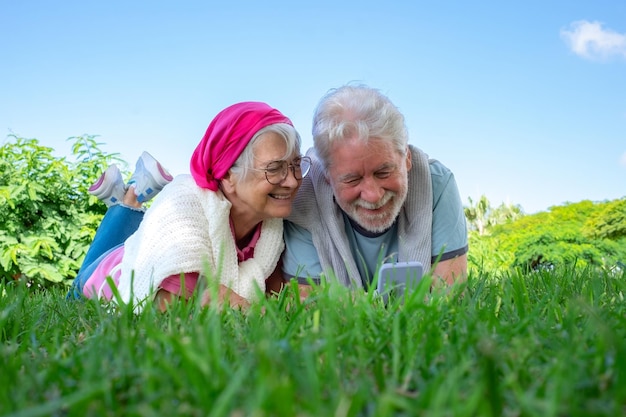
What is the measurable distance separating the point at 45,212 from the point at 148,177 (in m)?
3.54

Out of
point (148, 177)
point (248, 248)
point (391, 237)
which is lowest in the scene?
point (248, 248)

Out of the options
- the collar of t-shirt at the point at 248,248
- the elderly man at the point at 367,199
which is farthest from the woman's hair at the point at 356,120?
the collar of t-shirt at the point at 248,248

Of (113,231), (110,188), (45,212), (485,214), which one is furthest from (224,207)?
(485,214)

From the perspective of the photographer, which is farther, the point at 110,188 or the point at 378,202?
the point at 110,188

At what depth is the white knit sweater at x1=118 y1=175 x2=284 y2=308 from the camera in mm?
3254

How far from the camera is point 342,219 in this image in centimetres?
383

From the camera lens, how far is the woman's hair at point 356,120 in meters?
3.37

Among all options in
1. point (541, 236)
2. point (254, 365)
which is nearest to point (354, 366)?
point (254, 365)

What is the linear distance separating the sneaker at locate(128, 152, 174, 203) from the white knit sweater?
1.20 m

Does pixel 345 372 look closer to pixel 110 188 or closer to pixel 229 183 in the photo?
pixel 229 183

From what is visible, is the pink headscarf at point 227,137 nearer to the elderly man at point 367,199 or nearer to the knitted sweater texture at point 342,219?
the elderly man at point 367,199

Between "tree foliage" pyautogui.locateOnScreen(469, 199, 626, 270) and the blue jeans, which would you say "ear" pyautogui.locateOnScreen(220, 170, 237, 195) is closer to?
the blue jeans

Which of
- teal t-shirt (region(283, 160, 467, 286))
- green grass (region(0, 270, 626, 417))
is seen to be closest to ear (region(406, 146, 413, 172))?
teal t-shirt (region(283, 160, 467, 286))

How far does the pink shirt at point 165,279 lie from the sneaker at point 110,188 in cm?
76
